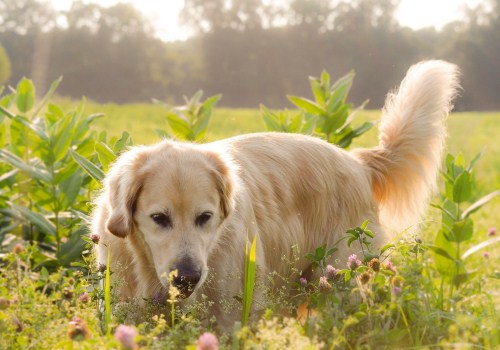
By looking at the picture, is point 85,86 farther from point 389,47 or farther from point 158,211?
point 158,211

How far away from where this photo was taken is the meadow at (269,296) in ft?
7.97

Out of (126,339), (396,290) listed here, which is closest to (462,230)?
(396,290)

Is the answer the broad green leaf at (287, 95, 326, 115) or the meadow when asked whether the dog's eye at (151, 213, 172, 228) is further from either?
the broad green leaf at (287, 95, 326, 115)

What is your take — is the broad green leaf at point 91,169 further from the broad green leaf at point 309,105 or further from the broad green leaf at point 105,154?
the broad green leaf at point 309,105

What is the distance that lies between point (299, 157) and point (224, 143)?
0.48 meters

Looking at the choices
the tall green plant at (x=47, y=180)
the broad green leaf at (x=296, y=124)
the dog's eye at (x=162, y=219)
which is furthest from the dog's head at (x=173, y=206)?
the broad green leaf at (x=296, y=124)

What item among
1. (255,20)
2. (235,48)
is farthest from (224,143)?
(255,20)

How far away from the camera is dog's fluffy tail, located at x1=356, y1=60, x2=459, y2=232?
14.7ft

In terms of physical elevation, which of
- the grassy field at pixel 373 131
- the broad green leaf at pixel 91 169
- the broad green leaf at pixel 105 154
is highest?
the broad green leaf at pixel 105 154

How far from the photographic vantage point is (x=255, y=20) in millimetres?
41562

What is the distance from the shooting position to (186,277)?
2891 millimetres

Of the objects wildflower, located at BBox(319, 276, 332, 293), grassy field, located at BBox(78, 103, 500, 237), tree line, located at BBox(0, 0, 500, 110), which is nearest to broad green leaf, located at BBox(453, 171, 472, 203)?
wildflower, located at BBox(319, 276, 332, 293)

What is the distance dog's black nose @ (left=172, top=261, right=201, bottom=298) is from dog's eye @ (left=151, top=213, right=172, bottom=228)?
26 cm

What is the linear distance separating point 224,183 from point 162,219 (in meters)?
0.37
